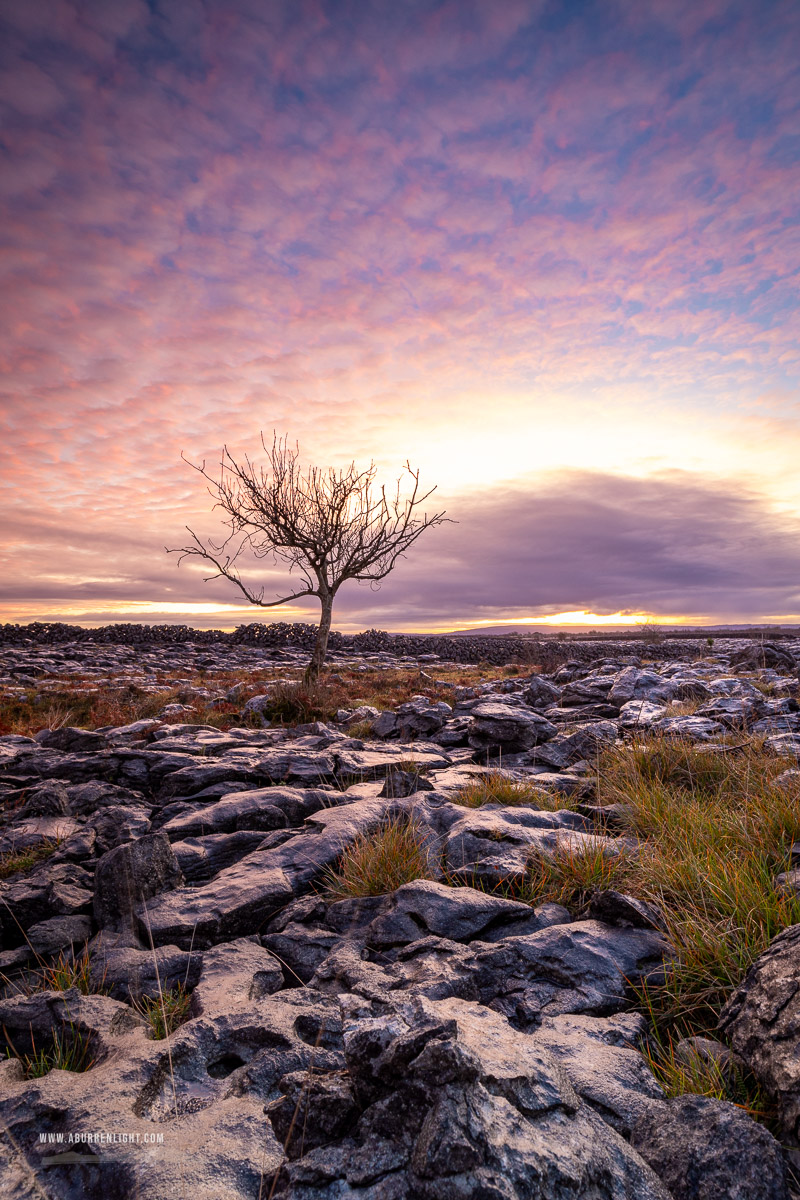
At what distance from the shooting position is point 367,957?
11.5 feet

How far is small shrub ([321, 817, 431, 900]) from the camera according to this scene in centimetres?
423

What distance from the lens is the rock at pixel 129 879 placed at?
4246 mm

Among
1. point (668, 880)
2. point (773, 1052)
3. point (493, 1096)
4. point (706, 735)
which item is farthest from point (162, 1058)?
point (706, 735)

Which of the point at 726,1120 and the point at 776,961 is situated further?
the point at 776,961

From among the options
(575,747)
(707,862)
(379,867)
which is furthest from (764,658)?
(379,867)

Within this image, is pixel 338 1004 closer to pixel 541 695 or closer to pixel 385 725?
pixel 385 725

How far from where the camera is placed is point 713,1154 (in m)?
1.84

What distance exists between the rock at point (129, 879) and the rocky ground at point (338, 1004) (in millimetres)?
17

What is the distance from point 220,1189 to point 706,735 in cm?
743

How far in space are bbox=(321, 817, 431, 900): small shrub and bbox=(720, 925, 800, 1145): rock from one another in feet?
7.24

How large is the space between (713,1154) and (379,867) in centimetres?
273

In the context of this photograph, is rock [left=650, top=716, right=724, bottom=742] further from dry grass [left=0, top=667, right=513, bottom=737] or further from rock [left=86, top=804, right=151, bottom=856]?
dry grass [left=0, top=667, right=513, bottom=737]

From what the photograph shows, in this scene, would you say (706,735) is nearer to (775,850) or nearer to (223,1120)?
(775,850)

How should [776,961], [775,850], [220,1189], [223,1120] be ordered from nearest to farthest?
[220,1189] < [223,1120] < [776,961] < [775,850]
